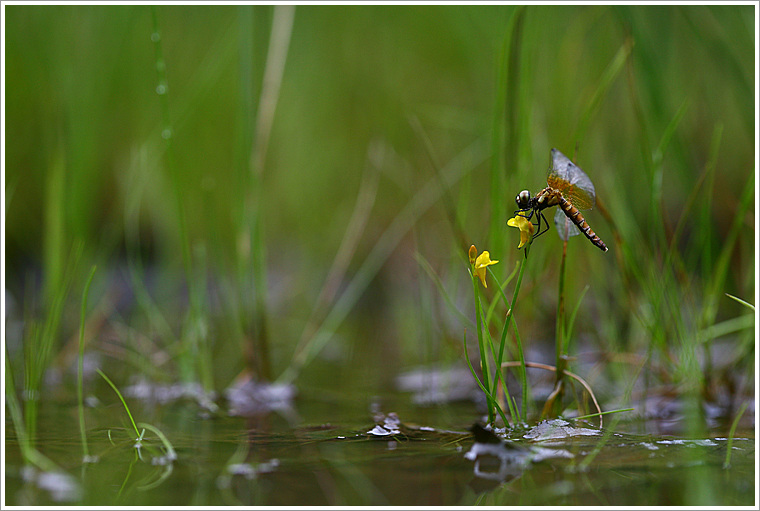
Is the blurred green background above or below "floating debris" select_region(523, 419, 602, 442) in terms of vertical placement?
above

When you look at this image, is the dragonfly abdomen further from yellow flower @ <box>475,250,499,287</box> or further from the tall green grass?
yellow flower @ <box>475,250,499,287</box>

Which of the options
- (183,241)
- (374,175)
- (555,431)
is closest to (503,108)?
(555,431)

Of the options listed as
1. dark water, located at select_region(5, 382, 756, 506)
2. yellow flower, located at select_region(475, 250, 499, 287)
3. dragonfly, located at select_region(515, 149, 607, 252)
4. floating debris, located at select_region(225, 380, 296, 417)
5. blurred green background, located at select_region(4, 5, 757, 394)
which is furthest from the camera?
blurred green background, located at select_region(4, 5, 757, 394)

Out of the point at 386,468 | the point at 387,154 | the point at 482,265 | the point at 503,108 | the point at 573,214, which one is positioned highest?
the point at 387,154

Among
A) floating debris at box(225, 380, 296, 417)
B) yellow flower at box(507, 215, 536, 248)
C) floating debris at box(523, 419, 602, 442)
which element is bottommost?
floating debris at box(523, 419, 602, 442)

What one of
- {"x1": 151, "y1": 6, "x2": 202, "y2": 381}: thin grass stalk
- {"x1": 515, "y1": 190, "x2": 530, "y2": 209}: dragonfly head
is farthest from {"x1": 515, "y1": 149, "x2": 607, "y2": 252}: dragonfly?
{"x1": 151, "y1": 6, "x2": 202, "y2": 381}: thin grass stalk

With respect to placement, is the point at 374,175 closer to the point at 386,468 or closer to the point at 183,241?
the point at 183,241

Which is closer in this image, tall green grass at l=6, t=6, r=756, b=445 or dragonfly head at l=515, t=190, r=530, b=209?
dragonfly head at l=515, t=190, r=530, b=209

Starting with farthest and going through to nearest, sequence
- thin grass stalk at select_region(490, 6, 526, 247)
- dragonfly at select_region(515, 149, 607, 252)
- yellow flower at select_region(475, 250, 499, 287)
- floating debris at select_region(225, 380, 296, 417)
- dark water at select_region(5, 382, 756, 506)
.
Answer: floating debris at select_region(225, 380, 296, 417), thin grass stalk at select_region(490, 6, 526, 247), dragonfly at select_region(515, 149, 607, 252), yellow flower at select_region(475, 250, 499, 287), dark water at select_region(5, 382, 756, 506)
